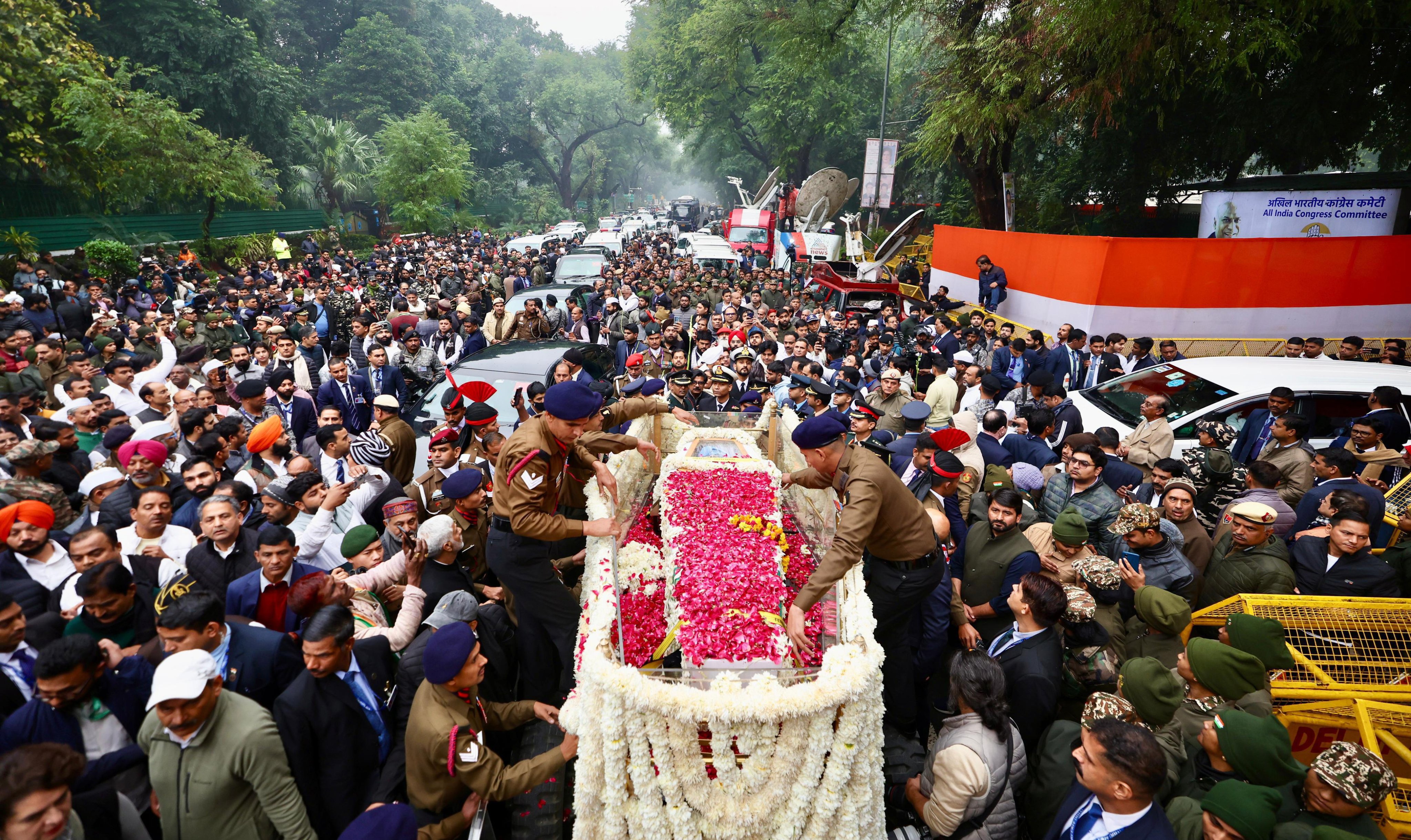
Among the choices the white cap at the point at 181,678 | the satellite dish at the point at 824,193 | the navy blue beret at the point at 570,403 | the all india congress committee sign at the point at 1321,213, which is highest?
the satellite dish at the point at 824,193

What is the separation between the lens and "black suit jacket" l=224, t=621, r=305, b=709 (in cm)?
327

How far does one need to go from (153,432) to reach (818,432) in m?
5.45

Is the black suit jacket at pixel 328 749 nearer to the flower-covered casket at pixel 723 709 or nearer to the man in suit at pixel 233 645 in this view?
the man in suit at pixel 233 645

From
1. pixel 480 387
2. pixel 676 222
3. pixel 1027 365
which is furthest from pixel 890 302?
pixel 676 222

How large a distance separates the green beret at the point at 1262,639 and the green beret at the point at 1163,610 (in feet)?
0.85

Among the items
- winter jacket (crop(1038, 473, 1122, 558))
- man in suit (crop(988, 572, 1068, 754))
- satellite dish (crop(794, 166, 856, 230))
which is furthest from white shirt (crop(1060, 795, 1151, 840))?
satellite dish (crop(794, 166, 856, 230))

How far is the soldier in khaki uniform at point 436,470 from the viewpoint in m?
5.76

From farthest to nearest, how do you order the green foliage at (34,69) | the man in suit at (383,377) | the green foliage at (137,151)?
1. the green foliage at (137,151)
2. the green foliage at (34,69)
3. the man in suit at (383,377)

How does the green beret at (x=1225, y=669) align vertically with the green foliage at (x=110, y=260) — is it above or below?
below

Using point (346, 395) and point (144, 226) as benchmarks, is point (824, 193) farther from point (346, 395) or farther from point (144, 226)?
point (144, 226)

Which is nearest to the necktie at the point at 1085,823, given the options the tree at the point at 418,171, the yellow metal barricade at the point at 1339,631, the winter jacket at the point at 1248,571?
the yellow metal barricade at the point at 1339,631

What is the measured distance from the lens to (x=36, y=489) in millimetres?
4574

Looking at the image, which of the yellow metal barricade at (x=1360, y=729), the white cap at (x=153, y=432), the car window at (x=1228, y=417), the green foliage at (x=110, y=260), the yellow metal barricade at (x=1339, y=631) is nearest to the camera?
the yellow metal barricade at (x=1360, y=729)

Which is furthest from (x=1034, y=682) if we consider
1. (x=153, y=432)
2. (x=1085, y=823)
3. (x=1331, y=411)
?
(x=153, y=432)
